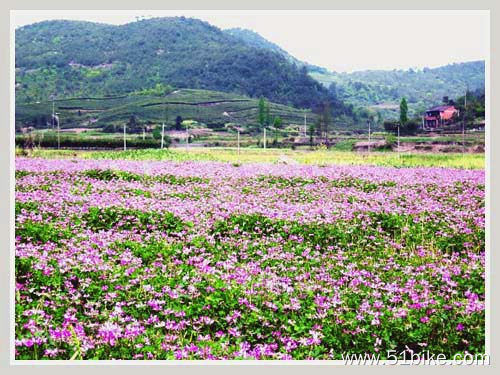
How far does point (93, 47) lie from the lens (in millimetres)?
10828

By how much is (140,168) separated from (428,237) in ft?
18.2

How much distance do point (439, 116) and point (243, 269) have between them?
15.2 ft

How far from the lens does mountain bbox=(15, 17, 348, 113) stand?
793cm

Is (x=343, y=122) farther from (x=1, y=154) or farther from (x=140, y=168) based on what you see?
(x=1, y=154)

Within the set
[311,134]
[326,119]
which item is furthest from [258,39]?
[326,119]

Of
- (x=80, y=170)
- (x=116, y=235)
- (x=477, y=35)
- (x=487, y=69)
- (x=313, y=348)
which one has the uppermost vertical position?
(x=477, y=35)

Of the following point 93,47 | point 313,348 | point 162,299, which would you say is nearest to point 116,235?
point 162,299

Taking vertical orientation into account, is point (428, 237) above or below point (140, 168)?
below

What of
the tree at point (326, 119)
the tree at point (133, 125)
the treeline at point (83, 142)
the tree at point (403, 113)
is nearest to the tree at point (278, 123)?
the tree at point (326, 119)

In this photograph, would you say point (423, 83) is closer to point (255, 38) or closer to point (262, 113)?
point (255, 38)

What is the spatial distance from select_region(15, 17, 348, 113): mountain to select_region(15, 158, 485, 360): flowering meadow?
172 centimetres

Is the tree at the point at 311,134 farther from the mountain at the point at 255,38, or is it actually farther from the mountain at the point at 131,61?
the mountain at the point at 255,38

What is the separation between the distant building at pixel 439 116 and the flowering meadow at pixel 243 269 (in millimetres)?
825

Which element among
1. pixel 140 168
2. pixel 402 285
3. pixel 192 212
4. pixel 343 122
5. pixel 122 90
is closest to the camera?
pixel 402 285
